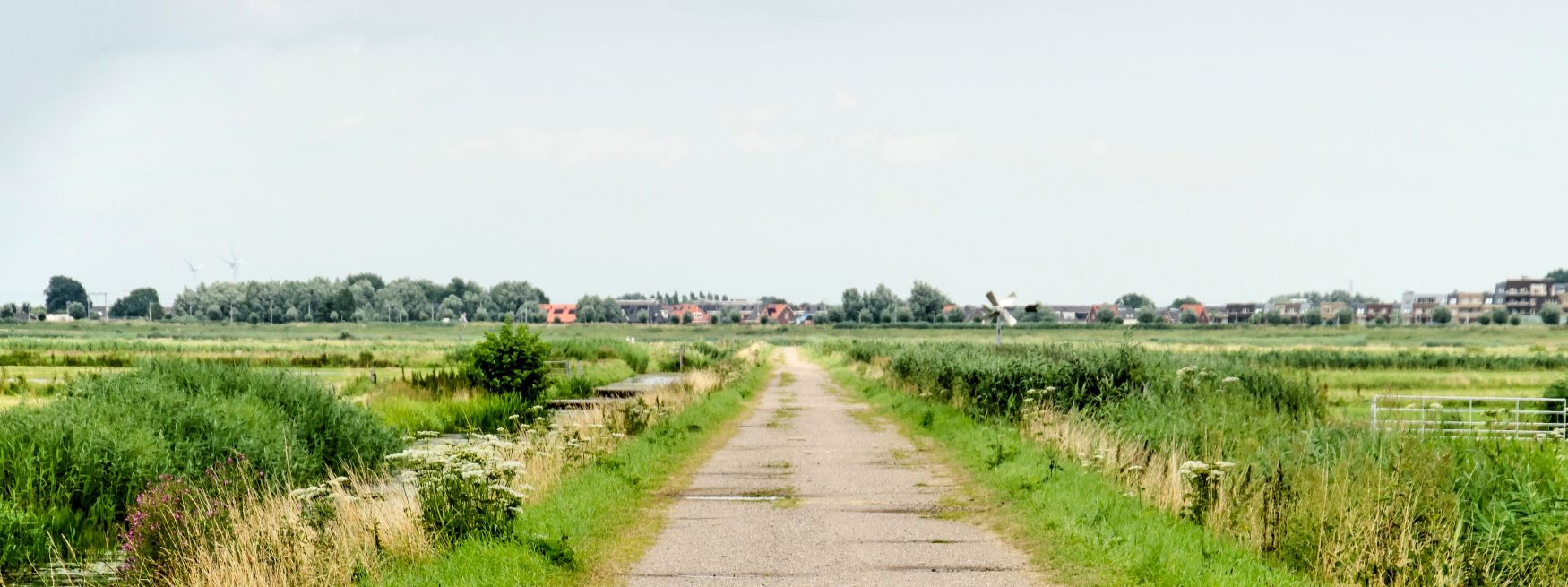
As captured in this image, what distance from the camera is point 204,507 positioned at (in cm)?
1156

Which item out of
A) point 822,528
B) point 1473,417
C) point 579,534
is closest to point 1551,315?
point 1473,417

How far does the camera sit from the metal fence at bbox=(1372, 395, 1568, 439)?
15.0 meters

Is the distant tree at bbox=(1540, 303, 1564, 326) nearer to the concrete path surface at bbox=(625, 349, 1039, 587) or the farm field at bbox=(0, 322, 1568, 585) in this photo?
the farm field at bbox=(0, 322, 1568, 585)

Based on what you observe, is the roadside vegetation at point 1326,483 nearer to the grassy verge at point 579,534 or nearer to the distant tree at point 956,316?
the grassy verge at point 579,534

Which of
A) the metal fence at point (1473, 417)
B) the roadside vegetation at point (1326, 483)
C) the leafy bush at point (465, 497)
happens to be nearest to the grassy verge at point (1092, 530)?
the roadside vegetation at point (1326, 483)

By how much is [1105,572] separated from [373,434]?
1340 centimetres

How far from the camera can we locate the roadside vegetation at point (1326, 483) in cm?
964

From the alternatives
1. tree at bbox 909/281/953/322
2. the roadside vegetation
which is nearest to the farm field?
the roadside vegetation

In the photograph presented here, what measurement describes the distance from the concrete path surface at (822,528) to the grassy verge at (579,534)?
39cm

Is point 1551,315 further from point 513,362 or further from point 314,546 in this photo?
point 314,546

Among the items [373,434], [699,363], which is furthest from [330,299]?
[373,434]

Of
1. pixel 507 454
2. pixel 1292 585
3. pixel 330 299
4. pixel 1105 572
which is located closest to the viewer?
pixel 1292 585

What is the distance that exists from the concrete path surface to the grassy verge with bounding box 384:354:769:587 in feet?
1.29

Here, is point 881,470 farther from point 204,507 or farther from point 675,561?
point 204,507
